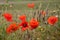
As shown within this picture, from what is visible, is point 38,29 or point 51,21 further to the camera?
point 38,29

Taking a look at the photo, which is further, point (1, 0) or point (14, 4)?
Answer: point (1, 0)

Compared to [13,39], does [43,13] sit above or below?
above

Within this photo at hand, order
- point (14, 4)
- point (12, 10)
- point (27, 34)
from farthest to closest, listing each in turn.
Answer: point (14, 4), point (12, 10), point (27, 34)

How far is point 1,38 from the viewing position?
1.46 m

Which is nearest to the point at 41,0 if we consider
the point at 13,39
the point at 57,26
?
the point at 57,26

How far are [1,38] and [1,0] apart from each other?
1.33m

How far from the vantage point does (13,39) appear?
1482 mm

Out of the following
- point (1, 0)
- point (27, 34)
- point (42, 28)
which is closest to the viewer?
point (27, 34)

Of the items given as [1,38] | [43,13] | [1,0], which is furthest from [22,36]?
[1,0]

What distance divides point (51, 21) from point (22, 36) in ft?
0.70

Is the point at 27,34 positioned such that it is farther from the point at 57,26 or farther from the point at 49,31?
the point at 57,26

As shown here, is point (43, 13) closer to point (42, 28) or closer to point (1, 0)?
point (42, 28)

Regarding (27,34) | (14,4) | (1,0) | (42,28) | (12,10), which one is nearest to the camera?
(27,34)

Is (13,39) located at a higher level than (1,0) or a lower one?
lower
